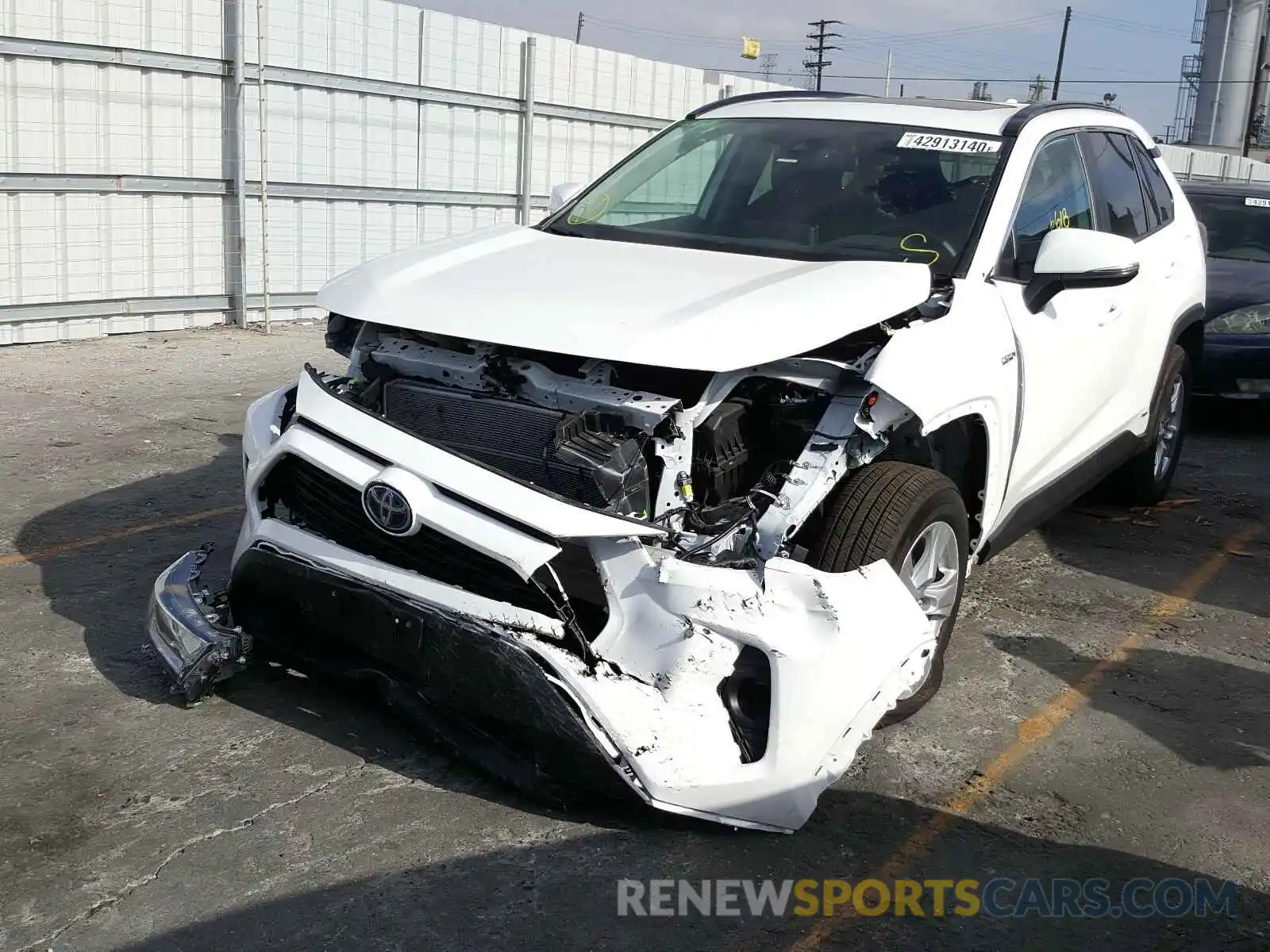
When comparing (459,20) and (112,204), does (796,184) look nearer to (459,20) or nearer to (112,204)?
(112,204)

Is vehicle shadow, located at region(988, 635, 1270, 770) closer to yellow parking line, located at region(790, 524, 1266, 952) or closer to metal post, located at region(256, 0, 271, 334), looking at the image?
yellow parking line, located at region(790, 524, 1266, 952)

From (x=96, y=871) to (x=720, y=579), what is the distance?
5.42ft

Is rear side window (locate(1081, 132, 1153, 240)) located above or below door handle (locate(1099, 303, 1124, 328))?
above

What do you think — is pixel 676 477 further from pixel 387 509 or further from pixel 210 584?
pixel 210 584

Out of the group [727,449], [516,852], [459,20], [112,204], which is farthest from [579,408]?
[459,20]

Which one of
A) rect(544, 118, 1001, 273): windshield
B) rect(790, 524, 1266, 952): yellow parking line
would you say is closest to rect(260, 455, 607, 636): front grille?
rect(790, 524, 1266, 952): yellow parking line


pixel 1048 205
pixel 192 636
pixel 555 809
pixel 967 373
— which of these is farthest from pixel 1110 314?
pixel 192 636

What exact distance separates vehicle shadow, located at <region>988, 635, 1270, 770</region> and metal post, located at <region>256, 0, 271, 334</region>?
8.17 meters

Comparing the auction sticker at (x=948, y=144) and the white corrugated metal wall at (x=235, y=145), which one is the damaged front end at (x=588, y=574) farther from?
the white corrugated metal wall at (x=235, y=145)

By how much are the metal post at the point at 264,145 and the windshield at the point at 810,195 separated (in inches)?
257

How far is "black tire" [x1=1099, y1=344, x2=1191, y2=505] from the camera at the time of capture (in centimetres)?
599

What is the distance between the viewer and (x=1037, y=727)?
4102 mm

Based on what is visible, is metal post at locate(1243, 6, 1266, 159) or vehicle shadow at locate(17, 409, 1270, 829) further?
metal post at locate(1243, 6, 1266, 159)

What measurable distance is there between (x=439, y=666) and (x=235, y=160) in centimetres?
883
